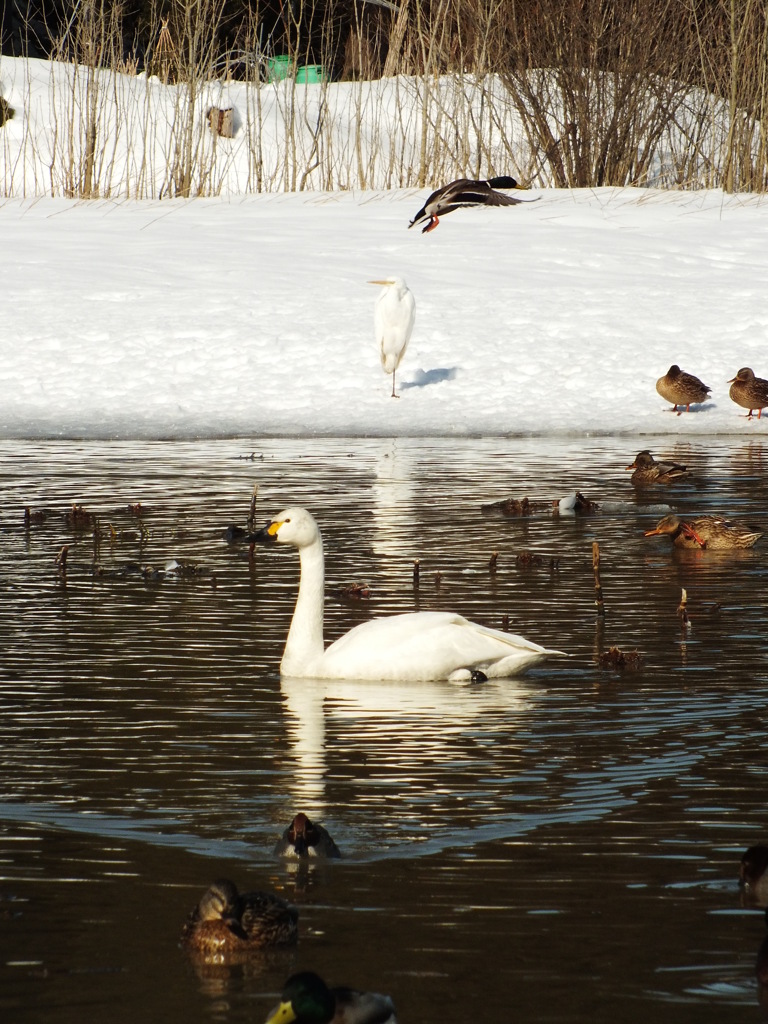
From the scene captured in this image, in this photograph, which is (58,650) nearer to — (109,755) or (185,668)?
(185,668)

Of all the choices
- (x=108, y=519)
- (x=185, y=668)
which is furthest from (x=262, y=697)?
(x=108, y=519)

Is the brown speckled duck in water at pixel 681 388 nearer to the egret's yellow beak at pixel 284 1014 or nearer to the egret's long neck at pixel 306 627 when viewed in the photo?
the egret's long neck at pixel 306 627

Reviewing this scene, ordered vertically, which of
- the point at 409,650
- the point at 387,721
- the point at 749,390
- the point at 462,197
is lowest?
the point at 387,721

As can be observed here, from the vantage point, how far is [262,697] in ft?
24.4

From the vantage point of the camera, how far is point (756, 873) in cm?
475

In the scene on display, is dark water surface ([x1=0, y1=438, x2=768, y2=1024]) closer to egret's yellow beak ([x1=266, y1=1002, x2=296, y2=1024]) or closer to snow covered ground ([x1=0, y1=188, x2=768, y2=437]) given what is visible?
egret's yellow beak ([x1=266, y1=1002, x2=296, y2=1024])

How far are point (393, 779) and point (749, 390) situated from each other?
13.4 m

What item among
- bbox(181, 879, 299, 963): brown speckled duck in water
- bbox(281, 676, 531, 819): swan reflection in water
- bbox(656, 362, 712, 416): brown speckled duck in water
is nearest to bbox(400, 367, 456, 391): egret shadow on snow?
bbox(656, 362, 712, 416): brown speckled duck in water

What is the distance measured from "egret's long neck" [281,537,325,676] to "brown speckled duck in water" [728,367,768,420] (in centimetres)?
1135

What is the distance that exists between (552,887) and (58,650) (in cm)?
395

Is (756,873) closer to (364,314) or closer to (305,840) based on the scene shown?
(305,840)

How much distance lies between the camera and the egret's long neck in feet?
25.8

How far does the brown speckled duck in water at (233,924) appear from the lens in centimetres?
438

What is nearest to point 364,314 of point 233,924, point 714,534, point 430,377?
point 430,377
